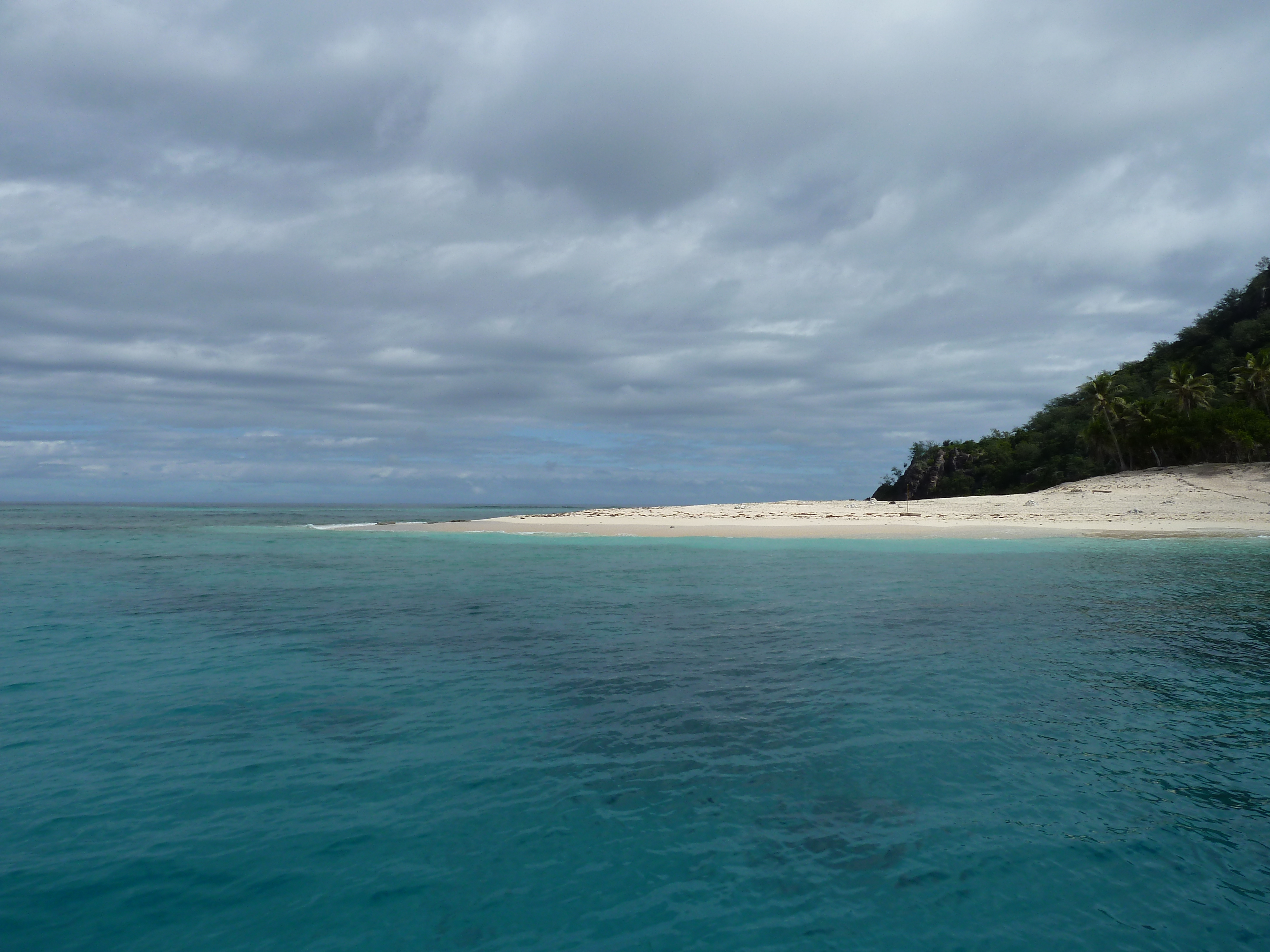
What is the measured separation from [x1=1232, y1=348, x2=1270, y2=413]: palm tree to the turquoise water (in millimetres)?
62971

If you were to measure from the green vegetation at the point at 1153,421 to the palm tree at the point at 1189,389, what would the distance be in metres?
0.11

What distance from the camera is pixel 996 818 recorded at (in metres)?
7.29

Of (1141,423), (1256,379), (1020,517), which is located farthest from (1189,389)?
(1020,517)

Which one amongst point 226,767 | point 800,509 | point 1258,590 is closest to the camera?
point 226,767

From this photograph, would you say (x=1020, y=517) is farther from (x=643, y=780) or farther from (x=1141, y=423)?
(x=643, y=780)

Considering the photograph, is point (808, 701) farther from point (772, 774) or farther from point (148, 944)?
point (148, 944)

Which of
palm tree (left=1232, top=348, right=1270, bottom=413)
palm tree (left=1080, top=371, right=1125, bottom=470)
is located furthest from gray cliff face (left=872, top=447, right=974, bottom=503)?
palm tree (left=1232, top=348, right=1270, bottom=413)

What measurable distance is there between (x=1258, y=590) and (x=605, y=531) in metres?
38.8

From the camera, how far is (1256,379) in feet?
211

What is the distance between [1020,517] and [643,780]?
51608 millimetres

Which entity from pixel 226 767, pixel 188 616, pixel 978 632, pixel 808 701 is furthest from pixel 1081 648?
pixel 188 616

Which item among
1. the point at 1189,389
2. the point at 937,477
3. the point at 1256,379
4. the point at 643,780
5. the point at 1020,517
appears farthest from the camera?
the point at 937,477

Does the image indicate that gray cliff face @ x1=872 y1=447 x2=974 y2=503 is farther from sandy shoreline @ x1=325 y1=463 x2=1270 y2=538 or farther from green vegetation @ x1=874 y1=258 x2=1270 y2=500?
sandy shoreline @ x1=325 y1=463 x2=1270 y2=538

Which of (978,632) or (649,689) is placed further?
(978,632)
